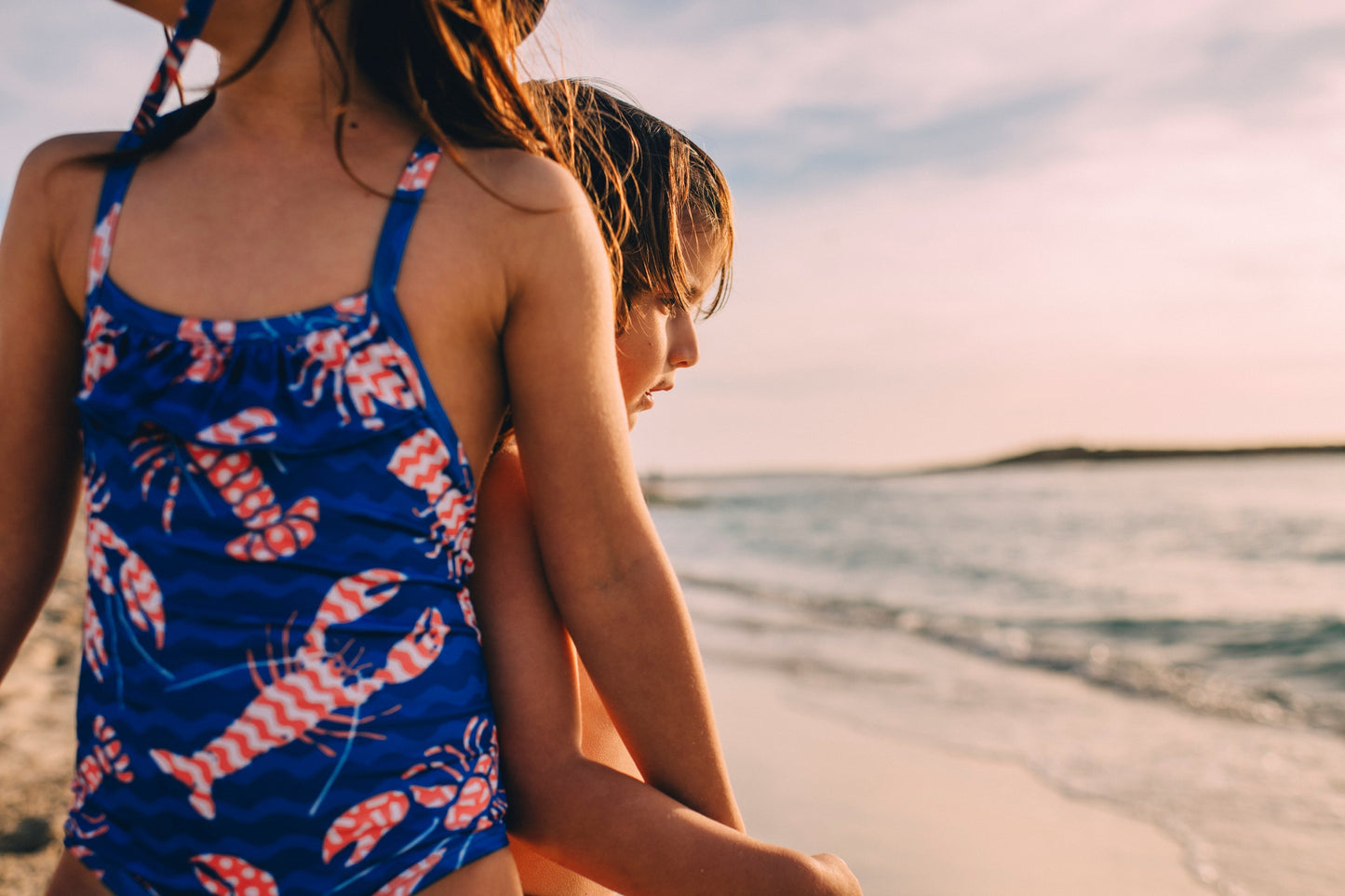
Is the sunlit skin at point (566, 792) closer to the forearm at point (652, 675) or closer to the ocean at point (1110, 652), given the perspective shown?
the forearm at point (652, 675)

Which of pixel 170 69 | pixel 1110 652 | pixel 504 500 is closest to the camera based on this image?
pixel 170 69

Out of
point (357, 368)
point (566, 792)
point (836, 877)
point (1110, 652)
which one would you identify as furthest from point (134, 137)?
point (1110, 652)

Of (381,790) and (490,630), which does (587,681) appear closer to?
(490,630)

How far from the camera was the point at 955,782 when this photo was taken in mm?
4520

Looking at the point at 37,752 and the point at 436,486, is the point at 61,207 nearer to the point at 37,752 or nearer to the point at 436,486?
the point at 436,486

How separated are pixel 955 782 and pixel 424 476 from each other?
13.8ft

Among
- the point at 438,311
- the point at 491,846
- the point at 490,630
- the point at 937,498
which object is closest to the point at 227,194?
the point at 438,311

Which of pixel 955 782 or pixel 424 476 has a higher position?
pixel 424 476

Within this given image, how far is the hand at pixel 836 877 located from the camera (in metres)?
1.08

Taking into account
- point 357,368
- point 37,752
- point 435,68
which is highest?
point 435,68

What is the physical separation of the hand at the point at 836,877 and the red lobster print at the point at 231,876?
1.88 ft

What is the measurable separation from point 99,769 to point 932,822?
3.69 meters

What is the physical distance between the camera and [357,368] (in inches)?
36.2

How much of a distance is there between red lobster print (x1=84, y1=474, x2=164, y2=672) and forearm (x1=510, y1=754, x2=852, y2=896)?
0.42m
